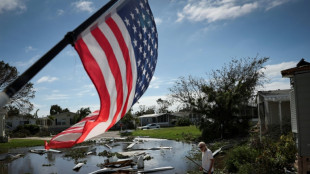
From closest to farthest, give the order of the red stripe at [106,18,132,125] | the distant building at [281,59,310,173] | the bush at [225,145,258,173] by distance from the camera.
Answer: the red stripe at [106,18,132,125] → the distant building at [281,59,310,173] → the bush at [225,145,258,173]

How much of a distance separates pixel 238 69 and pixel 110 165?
1030 inches

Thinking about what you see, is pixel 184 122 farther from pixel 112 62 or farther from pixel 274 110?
pixel 112 62

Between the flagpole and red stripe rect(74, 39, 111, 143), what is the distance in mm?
215

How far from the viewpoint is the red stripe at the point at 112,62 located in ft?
11.9

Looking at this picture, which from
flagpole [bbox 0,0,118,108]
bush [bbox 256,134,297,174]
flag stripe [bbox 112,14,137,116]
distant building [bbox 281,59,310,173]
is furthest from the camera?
bush [bbox 256,134,297,174]

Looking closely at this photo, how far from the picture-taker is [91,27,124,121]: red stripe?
363 centimetres

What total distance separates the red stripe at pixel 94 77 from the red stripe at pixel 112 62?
205 mm

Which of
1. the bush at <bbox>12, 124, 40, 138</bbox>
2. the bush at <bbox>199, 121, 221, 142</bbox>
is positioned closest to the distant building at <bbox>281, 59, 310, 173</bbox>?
the bush at <bbox>199, 121, 221, 142</bbox>

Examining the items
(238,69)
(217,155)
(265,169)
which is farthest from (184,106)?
(265,169)

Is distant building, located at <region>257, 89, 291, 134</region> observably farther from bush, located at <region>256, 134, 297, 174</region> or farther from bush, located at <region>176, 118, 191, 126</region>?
bush, located at <region>176, 118, 191, 126</region>

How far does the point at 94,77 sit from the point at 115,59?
1.99 feet

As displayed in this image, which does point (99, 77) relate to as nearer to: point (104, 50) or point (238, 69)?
point (104, 50)

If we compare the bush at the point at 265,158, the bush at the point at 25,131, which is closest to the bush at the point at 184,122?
the bush at the point at 25,131

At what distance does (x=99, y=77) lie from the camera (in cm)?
368
